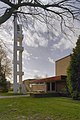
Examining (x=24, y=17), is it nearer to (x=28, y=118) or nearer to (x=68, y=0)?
(x=68, y=0)

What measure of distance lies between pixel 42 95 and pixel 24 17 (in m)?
21.7

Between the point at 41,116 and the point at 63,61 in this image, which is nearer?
the point at 41,116

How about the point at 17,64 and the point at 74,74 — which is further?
the point at 17,64

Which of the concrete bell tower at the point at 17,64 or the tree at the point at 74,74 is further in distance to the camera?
the concrete bell tower at the point at 17,64

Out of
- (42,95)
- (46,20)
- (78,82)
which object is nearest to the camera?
(46,20)

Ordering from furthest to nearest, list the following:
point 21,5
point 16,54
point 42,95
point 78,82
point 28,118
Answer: point 16,54 < point 42,95 < point 78,82 < point 28,118 < point 21,5

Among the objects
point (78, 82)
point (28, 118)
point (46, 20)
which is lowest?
point (28, 118)

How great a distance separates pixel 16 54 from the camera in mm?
47031

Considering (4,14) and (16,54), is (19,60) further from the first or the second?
(4,14)

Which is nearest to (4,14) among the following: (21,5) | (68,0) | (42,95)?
(21,5)

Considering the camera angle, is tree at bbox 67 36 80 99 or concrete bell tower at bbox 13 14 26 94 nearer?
tree at bbox 67 36 80 99

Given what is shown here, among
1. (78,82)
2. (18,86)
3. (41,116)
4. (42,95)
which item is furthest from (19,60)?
(41,116)

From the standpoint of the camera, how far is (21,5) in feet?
36.6

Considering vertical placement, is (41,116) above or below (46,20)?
below
